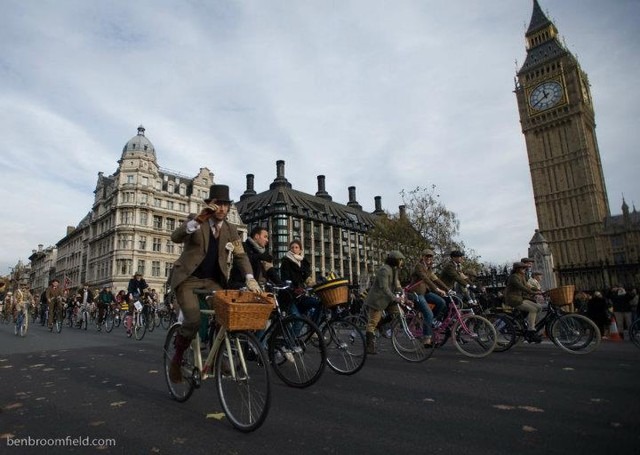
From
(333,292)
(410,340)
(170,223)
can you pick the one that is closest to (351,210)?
(170,223)

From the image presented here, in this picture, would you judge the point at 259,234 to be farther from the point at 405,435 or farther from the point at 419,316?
the point at 405,435

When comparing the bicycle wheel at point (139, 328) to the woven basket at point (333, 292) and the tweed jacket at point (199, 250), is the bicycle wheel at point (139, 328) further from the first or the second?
the tweed jacket at point (199, 250)

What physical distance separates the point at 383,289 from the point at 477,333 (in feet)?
6.18

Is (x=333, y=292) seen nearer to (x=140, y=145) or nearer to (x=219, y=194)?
(x=219, y=194)

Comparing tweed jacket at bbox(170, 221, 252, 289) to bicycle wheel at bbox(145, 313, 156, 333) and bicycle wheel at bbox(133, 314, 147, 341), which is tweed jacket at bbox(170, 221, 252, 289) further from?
bicycle wheel at bbox(145, 313, 156, 333)

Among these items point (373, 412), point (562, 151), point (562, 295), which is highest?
point (562, 151)

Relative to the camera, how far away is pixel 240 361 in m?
3.46

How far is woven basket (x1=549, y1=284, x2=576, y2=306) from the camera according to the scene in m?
7.29

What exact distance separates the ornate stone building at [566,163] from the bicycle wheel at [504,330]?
75.2 m

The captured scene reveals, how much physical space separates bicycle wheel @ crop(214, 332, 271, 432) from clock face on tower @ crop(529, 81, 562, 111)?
88205 millimetres

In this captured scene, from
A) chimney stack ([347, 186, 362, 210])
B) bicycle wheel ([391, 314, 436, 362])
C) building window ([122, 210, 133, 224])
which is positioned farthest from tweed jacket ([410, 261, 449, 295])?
chimney stack ([347, 186, 362, 210])

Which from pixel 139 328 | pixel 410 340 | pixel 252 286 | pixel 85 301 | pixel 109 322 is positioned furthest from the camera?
pixel 85 301

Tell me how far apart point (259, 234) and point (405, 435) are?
453cm

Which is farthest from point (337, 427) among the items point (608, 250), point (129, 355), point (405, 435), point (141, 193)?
point (608, 250)
